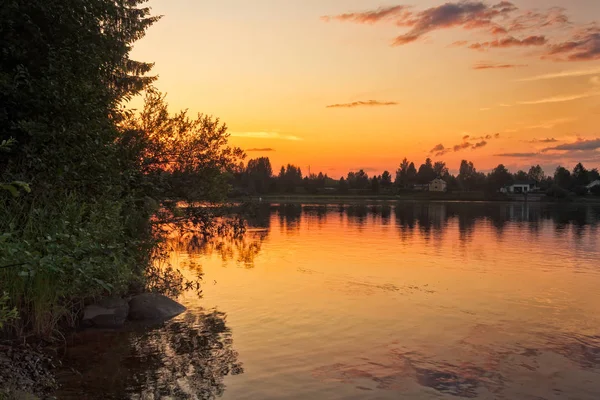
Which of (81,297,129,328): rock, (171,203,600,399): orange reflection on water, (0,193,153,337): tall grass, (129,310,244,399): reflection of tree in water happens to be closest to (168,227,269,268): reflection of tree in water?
(171,203,600,399): orange reflection on water

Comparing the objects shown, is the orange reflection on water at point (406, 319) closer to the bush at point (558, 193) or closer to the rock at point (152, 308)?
the rock at point (152, 308)

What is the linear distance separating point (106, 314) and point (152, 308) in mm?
2174

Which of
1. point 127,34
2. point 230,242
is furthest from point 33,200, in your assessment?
point 230,242

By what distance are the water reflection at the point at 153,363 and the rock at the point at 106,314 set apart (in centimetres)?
73

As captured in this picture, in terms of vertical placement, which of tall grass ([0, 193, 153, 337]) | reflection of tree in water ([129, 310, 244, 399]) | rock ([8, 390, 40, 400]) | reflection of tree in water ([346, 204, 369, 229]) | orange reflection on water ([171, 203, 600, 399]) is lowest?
orange reflection on water ([171, 203, 600, 399])

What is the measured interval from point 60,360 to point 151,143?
52.1 feet

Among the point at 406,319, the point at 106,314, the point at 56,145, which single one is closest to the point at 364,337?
the point at 406,319

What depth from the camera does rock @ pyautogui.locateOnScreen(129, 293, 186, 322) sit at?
19.8 meters

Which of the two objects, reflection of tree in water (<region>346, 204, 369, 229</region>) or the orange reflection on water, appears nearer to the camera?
the orange reflection on water

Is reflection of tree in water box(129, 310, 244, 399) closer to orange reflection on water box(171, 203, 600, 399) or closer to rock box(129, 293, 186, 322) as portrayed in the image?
orange reflection on water box(171, 203, 600, 399)

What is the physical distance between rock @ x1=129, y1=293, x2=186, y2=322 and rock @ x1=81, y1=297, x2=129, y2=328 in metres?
0.47

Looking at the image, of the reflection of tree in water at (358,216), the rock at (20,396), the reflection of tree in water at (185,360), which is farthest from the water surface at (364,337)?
the reflection of tree in water at (358,216)

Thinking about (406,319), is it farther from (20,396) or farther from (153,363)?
(20,396)

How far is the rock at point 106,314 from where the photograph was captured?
18.1 m
